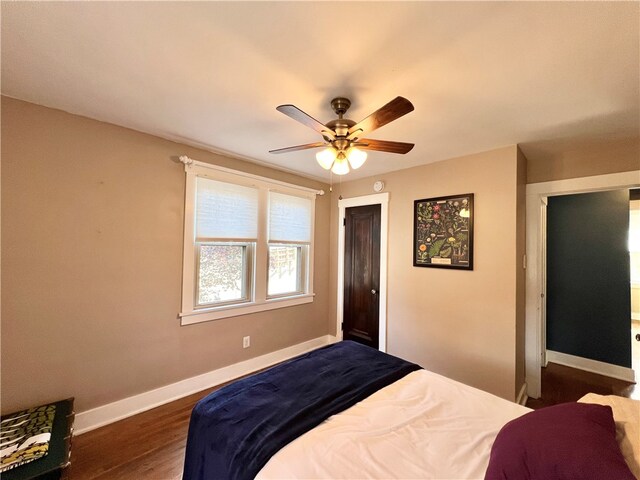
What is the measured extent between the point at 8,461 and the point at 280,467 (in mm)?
1563

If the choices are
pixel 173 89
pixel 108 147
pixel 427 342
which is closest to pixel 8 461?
pixel 108 147

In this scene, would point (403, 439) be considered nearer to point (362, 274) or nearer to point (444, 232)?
point (444, 232)

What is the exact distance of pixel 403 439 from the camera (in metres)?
1.22

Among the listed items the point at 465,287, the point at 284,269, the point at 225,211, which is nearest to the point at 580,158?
the point at 465,287

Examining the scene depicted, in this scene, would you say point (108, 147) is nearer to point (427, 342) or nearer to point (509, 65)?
point (509, 65)


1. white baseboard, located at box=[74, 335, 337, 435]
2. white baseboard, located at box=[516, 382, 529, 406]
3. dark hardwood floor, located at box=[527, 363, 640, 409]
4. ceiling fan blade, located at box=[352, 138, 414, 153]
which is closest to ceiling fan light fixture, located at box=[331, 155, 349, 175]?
ceiling fan blade, located at box=[352, 138, 414, 153]

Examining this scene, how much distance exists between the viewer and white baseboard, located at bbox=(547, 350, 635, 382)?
3108 mm

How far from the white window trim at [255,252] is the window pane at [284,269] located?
5.5 inches

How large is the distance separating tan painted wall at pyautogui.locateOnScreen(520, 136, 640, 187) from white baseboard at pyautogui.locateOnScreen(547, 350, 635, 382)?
2.50 metres

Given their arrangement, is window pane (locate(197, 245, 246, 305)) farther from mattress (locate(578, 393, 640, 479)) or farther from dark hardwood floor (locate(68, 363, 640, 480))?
mattress (locate(578, 393, 640, 479))

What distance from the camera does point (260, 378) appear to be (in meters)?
Result: 1.73

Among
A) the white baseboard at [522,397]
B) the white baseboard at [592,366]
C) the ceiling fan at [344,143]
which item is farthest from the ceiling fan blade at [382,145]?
the white baseboard at [592,366]

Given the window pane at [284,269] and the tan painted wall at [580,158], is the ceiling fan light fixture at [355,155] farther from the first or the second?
the window pane at [284,269]

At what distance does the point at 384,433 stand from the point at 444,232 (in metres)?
2.24
